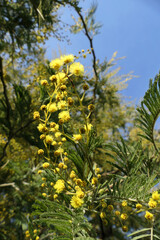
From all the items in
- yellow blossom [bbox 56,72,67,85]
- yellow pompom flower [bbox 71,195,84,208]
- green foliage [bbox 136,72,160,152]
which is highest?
yellow blossom [bbox 56,72,67,85]

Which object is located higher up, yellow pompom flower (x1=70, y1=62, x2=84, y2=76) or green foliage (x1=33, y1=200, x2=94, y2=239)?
yellow pompom flower (x1=70, y1=62, x2=84, y2=76)

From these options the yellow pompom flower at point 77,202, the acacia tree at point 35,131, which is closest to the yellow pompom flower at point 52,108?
the acacia tree at point 35,131

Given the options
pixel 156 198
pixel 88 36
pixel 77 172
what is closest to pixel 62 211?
pixel 77 172

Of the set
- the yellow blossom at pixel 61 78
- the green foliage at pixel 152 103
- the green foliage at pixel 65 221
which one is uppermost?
the yellow blossom at pixel 61 78

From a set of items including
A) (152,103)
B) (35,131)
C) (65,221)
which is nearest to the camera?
(65,221)

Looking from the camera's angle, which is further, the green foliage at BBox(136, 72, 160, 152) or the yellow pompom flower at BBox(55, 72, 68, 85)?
the green foliage at BBox(136, 72, 160, 152)

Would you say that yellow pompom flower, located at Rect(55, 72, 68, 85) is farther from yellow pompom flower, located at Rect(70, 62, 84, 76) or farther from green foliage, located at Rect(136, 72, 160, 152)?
green foliage, located at Rect(136, 72, 160, 152)

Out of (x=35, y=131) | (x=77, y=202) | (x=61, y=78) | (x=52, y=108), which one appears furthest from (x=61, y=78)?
(x=35, y=131)

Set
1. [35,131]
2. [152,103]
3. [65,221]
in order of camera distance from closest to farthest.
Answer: [65,221] < [152,103] < [35,131]

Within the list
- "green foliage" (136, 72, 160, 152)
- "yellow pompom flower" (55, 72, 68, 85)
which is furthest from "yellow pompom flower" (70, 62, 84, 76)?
"green foliage" (136, 72, 160, 152)

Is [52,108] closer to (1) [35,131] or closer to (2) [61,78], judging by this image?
(2) [61,78]

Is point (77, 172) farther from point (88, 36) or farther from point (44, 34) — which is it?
point (44, 34)

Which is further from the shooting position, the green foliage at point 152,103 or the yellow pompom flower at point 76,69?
the green foliage at point 152,103

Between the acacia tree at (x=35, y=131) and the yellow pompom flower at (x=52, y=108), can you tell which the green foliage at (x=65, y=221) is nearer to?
the acacia tree at (x=35, y=131)
